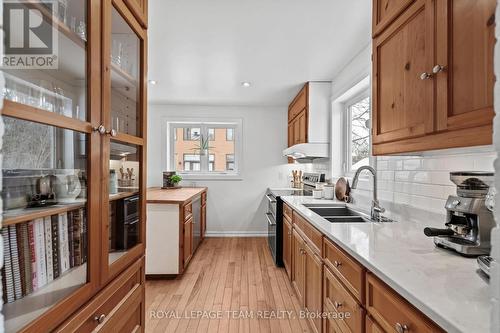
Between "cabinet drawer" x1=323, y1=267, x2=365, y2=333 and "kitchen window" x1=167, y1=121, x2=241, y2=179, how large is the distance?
3.46 metres

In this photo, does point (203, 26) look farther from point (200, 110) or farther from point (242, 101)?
point (200, 110)

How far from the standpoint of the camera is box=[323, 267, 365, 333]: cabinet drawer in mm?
1145

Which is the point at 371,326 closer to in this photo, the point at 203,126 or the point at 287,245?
the point at 287,245

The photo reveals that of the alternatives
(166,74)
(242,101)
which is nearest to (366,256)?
(166,74)

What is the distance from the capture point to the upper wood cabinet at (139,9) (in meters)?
1.20

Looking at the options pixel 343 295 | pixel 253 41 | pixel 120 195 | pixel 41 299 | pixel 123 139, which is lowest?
pixel 343 295

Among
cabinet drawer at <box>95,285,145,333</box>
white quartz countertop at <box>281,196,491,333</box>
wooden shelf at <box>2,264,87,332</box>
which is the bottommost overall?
cabinet drawer at <box>95,285,145,333</box>

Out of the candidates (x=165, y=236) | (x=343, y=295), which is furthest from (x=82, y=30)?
(x=165, y=236)

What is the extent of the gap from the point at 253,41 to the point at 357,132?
4.99 ft

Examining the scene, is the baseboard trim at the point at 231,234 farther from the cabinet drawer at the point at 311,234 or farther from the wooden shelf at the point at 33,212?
the wooden shelf at the point at 33,212

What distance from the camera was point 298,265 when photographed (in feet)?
7.82

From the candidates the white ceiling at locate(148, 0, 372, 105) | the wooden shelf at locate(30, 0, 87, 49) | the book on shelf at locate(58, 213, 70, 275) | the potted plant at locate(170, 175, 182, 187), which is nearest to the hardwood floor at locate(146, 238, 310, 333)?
the potted plant at locate(170, 175, 182, 187)

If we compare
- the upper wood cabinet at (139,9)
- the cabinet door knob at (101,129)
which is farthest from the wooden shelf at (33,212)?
the upper wood cabinet at (139,9)

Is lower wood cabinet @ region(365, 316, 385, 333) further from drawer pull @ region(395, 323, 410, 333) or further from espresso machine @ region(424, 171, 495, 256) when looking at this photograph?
espresso machine @ region(424, 171, 495, 256)
